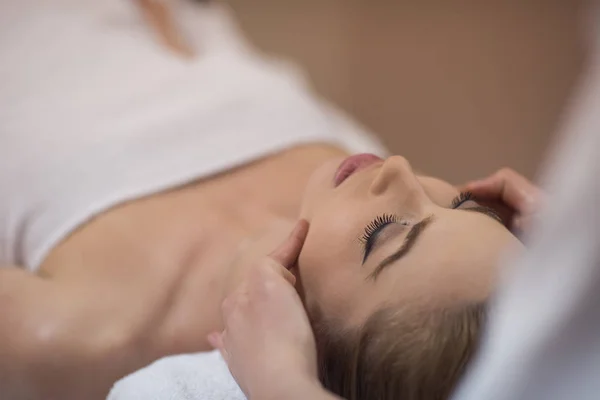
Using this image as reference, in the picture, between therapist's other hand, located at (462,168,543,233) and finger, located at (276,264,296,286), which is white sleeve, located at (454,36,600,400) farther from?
therapist's other hand, located at (462,168,543,233)

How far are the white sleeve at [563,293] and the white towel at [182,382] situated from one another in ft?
1.05

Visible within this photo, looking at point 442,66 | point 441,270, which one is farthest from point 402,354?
point 442,66

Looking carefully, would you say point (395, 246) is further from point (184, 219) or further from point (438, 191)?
point (184, 219)

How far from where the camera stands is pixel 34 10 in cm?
119

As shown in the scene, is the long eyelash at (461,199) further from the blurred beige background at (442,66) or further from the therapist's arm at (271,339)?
the blurred beige background at (442,66)

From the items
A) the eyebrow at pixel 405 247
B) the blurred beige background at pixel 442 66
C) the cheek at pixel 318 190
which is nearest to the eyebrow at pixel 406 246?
the eyebrow at pixel 405 247

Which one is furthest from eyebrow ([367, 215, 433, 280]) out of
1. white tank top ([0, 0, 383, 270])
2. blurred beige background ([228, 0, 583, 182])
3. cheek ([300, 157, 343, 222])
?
blurred beige background ([228, 0, 583, 182])

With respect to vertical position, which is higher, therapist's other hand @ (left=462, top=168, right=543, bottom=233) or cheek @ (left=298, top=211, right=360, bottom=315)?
therapist's other hand @ (left=462, top=168, right=543, bottom=233)

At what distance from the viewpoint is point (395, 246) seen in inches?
25.3

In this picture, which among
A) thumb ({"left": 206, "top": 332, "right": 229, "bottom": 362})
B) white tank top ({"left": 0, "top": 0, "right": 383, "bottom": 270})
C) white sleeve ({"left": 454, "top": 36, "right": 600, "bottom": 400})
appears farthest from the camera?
white tank top ({"left": 0, "top": 0, "right": 383, "bottom": 270})

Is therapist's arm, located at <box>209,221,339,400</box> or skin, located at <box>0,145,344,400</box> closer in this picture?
therapist's arm, located at <box>209,221,339,400</box>

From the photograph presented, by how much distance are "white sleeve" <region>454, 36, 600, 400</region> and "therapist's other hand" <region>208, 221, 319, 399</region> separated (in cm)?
16

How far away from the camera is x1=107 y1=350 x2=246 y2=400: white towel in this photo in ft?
2.21

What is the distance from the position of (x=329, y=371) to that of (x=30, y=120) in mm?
662
